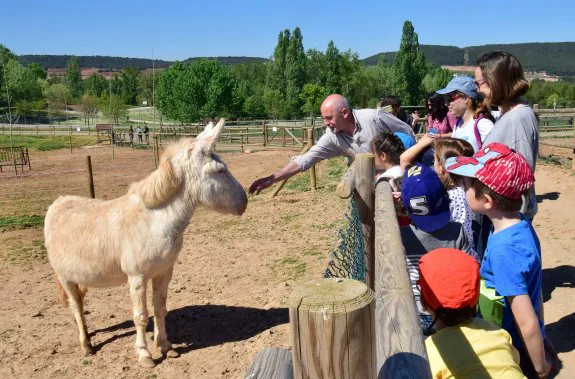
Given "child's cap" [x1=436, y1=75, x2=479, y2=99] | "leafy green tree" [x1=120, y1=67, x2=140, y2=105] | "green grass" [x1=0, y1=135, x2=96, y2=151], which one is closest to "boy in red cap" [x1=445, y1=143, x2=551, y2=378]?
"child's cap" [x1=436, y1=75, x2=479, y2=99]

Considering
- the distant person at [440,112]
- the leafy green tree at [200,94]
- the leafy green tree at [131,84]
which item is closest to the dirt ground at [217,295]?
the distant person at [440,112]

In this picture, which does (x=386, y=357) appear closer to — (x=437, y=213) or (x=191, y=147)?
(x=437, y=213)

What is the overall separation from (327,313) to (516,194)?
1.37 m

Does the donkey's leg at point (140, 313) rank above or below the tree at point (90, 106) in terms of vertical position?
below

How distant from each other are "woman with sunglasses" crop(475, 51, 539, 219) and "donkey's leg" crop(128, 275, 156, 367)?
3.01m

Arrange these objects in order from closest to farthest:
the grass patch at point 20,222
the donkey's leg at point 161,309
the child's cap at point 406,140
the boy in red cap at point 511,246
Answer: the boy in red cap at point 511,246
the child's cap at point 406,140
the donkey's leg at point 161,309
the grass patch at point 20,222

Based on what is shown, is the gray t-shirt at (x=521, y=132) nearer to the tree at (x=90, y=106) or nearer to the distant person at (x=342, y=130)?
the distant person at (x=342, y=130)

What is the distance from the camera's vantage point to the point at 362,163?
3094 millimetres

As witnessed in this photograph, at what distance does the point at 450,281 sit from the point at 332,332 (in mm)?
797

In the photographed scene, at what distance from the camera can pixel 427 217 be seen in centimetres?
271

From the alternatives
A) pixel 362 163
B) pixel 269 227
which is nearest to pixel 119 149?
pixel 269 227

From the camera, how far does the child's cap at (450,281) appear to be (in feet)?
5.40

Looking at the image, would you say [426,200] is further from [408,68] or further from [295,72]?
[295,72]

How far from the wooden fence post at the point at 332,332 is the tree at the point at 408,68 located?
69.5 m
